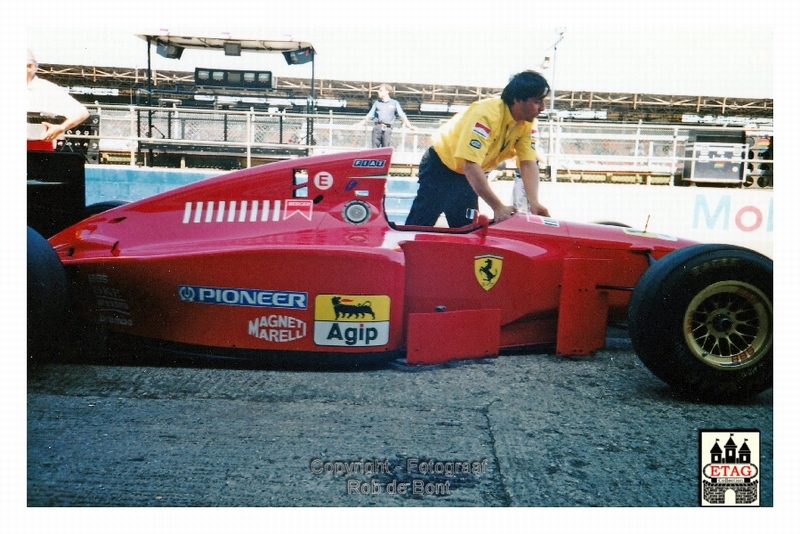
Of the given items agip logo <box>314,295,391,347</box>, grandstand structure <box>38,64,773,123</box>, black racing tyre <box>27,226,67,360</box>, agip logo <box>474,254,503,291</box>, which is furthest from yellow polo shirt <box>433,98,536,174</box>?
black racing tyre <box>27,226,67,360</box>

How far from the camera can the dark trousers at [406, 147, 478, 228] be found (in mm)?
3373

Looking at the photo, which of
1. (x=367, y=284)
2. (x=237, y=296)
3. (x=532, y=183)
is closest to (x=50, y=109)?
(x=237, y=296)

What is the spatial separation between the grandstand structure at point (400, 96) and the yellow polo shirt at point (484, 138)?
276 millimetres

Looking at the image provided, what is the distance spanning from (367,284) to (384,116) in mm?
3993

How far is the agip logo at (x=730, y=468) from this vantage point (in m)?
1.80

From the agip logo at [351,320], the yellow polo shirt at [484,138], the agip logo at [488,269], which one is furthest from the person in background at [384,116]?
the agip logo at [351,320]

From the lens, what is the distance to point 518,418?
2135 mm

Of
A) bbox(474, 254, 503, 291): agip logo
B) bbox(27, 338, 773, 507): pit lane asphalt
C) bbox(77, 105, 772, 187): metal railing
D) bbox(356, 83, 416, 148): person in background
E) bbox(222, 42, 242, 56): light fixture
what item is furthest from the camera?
bbox(356, 83, 416, 148): person in background

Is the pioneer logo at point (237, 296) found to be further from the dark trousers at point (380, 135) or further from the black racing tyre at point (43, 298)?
the dark trousers at point (380, 135)

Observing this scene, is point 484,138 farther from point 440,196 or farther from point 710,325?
point 710,325

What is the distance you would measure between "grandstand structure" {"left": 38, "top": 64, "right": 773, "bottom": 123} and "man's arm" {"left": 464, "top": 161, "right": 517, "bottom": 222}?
0.59 meters

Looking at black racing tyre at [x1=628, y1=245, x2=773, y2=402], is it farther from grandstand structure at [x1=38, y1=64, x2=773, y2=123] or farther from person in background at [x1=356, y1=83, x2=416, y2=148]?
person in background at [x1=356, y1=83, x2=416, y2=148]
